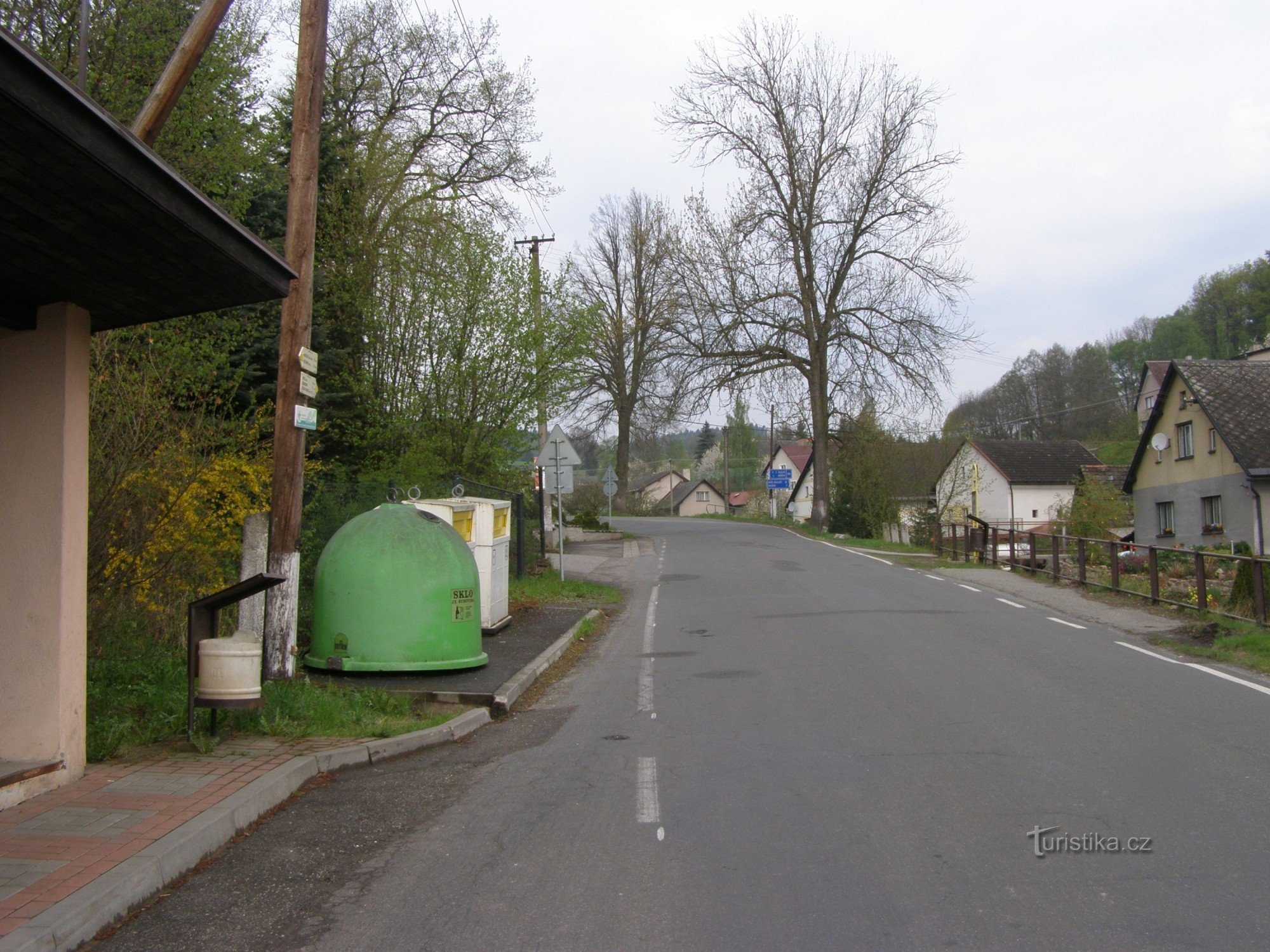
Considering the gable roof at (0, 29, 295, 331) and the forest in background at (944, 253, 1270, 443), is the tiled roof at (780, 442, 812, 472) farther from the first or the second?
the gable roof at (0, 29, 295, 331)

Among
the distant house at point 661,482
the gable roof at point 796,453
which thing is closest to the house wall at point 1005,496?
the gable roof at point 796,453

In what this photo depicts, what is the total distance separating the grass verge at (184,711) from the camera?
6.69 meters

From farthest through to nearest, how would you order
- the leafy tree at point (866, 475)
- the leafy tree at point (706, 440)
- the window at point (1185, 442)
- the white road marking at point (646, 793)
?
1. the leafy tree at point (706, 440)
2. the leafy tree at point (866, 475)
3. the window at point (1185, 442)
4. the white road marking at point (646, 793)

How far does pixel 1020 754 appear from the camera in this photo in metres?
6.57

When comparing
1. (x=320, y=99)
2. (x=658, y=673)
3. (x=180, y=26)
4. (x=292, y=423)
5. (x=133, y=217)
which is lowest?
(x=658, y=673)

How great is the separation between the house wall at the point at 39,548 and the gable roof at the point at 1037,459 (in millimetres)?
61466

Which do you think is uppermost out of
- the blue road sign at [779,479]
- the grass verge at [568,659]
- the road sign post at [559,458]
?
the blue road sign at [779,479]

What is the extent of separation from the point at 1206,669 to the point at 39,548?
10.6 m

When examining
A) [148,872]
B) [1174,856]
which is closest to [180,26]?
[148,872]

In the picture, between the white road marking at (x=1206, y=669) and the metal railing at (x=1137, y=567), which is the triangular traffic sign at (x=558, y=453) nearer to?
the metal railing at (x=1137, y=567)

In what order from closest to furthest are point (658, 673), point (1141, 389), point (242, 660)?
point (242, 660) → point (658, 673) → point (1141, 389)

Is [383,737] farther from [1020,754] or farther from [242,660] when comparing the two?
[1020,754]

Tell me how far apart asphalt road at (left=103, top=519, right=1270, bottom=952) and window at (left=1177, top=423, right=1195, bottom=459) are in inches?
1188

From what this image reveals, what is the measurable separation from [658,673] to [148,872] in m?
6.60
